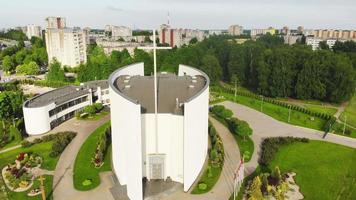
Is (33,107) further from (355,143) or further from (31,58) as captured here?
(31,58)

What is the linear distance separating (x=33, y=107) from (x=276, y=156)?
102 ft

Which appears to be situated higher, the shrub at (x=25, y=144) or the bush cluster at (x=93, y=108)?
the bush cluster at (x=93, y=108)

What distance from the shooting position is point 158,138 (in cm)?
2597

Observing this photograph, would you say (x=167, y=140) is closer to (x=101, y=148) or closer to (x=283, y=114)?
(x=101, y=148)

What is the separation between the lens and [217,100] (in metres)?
55.6

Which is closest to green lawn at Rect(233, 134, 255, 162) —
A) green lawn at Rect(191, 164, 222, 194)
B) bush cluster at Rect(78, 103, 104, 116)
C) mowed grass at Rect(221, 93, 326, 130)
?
green lawn at Rect(191, 164, 222, 194)

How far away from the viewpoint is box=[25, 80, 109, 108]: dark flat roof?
41.5 meters

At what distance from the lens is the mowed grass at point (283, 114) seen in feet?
144

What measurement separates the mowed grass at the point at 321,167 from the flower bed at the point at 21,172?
78.2 feet

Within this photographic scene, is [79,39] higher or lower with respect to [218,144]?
higher

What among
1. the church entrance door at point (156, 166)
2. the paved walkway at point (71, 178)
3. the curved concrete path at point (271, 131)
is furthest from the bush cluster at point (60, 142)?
the curved concrete path at point (271, 131)

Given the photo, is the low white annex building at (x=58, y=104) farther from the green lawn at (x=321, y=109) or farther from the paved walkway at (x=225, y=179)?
the green lawn at (x=321, y=109)

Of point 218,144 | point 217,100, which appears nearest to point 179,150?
point 218,144

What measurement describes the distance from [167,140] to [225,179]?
22.8 feet
